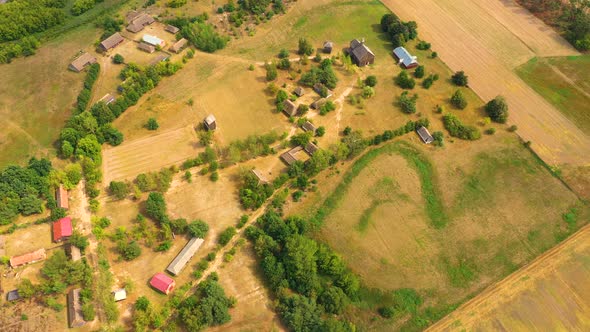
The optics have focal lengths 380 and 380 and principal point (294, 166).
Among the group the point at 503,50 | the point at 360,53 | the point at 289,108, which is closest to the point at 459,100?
the point at 503,50

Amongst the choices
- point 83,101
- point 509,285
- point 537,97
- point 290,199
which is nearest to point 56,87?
point 83,101

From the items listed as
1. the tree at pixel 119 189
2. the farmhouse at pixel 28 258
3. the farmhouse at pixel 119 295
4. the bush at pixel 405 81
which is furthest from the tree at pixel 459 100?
the farmhouse at pixel 28 258

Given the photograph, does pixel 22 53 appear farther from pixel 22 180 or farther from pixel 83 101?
pixel 22 180

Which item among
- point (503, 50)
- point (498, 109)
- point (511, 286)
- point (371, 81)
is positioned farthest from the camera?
point (503, 50)

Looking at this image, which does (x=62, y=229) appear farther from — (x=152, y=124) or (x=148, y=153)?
(x=152, y=124)

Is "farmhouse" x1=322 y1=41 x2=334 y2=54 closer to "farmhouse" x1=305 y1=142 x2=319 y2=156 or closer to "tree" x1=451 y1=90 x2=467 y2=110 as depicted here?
"farmhouse" x1=305 y1=142 x2=319 y2=156

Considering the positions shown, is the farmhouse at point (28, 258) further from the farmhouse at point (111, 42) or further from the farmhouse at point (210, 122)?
the farmhouse at point (111, 42)

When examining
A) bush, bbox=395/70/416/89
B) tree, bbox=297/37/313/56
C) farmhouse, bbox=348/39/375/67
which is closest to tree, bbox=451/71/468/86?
bush, bbox=395/70/416/89
